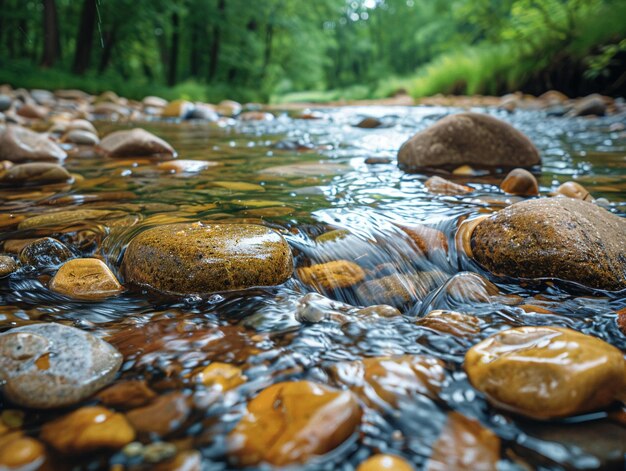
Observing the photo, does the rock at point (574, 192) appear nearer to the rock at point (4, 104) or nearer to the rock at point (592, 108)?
the rock at point (592, 108)

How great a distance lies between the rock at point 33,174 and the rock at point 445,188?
Answer: 291 cm

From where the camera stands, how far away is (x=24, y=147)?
4422 millimetres

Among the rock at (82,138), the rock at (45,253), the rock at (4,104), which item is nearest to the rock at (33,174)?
the rock at (45,253)

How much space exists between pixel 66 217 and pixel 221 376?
5.66 ft

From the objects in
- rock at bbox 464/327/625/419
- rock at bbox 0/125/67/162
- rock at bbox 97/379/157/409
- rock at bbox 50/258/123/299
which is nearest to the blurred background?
rock at bbox 0/125/67/162

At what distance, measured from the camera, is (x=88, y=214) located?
2.64 m

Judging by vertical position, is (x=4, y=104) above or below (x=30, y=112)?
above

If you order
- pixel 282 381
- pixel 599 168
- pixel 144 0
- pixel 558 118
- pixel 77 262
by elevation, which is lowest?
pixel 282 381

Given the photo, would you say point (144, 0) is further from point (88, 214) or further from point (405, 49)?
point (405, 49)

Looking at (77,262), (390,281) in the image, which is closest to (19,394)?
(77,262)

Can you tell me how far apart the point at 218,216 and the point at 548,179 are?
288 cm

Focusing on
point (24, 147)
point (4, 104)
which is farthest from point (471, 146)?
point (4, 104)

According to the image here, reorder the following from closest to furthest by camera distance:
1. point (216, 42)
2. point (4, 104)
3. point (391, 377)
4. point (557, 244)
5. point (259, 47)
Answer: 1. point (391, 377)
2. point (557, 244)
3. point (4, 104)
4. point (216, 42)
5. point (259, 47)

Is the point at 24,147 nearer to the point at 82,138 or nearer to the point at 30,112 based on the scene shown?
the point at 82,138
